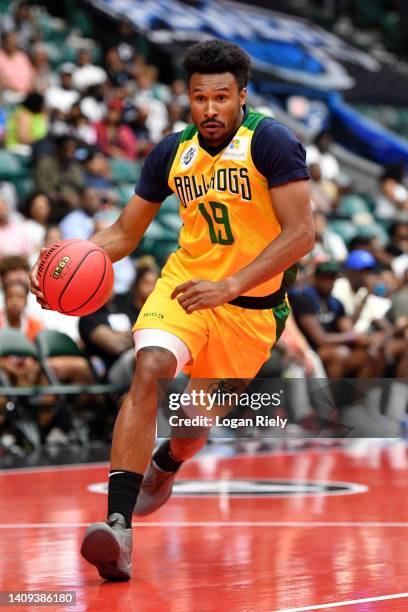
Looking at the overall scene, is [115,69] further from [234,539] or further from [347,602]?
[347,602]

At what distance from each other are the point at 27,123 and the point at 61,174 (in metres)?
1.00

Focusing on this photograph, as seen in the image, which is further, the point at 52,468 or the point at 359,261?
the point at 359,261

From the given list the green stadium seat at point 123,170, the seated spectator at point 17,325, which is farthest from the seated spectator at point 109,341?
the green stadium seat at point 123,170

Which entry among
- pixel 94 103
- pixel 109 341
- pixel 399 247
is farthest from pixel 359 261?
pixel 94 103

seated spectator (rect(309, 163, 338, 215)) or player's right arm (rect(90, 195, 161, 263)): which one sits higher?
player's right arm (rect(90, 195, 161, 263))

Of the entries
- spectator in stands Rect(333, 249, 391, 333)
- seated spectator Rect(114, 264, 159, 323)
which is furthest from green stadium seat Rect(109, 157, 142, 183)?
seated spectator Rect(114, 264, 159, 323)

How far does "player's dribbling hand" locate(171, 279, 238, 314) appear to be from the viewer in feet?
15.5

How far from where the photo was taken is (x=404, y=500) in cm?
738

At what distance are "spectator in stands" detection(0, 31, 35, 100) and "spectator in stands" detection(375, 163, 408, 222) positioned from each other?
6.12 m

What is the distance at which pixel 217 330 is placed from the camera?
5.30 metres

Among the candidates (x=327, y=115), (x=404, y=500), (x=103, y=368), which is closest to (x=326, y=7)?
(x=327, y=115)

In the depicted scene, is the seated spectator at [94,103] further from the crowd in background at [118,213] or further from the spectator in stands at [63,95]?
the spectator in stands at [63,95]

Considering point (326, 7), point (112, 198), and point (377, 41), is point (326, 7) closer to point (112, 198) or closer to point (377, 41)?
point (377, 41)

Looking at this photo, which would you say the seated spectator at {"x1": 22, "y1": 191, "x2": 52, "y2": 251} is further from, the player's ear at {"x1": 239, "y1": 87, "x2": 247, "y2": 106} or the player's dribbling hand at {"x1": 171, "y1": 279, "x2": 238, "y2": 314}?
the player's dribbling hand at {"x1": 171, "y1": 279, "x2": 238, "y2": 314}
